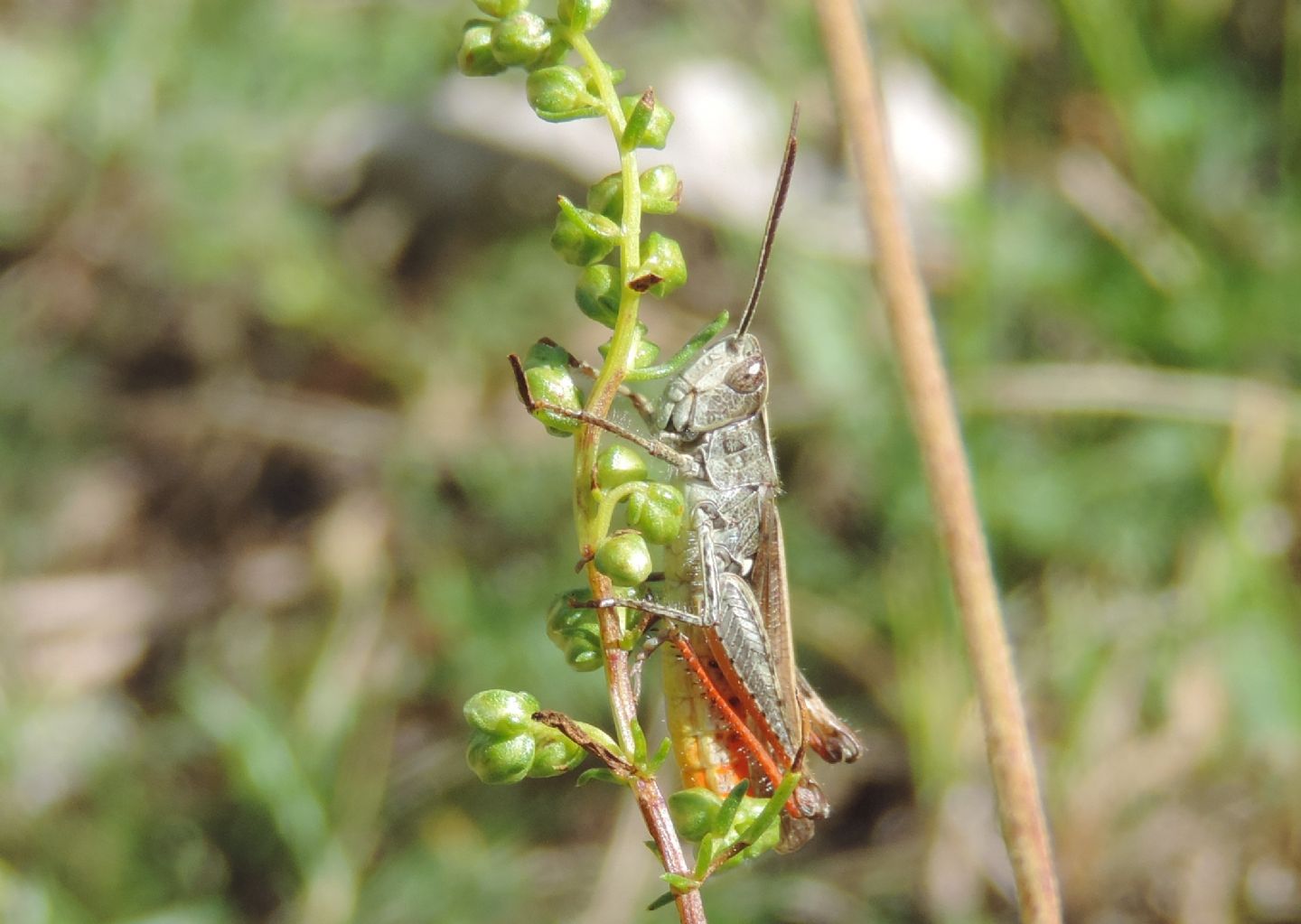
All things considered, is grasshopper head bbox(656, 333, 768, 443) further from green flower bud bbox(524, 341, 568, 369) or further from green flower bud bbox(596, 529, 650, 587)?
green flower bud bbox(596, 529, 650, 587)

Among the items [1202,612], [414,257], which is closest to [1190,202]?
[1202,612]

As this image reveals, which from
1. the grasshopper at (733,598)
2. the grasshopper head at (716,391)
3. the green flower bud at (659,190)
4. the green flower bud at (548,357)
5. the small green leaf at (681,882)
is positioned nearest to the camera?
the small green leaf at (681,882)

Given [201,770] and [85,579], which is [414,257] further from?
[201,770]

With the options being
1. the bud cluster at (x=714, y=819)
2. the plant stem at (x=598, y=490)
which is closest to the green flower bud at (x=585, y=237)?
the plant stem at (x=598, y=490)

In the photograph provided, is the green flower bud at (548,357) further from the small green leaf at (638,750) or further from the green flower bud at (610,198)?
the small green leaf at (638,750)

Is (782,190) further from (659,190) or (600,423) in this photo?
(600,423)

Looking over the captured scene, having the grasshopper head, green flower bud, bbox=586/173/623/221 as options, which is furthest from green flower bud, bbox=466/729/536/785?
the grasshopper head
